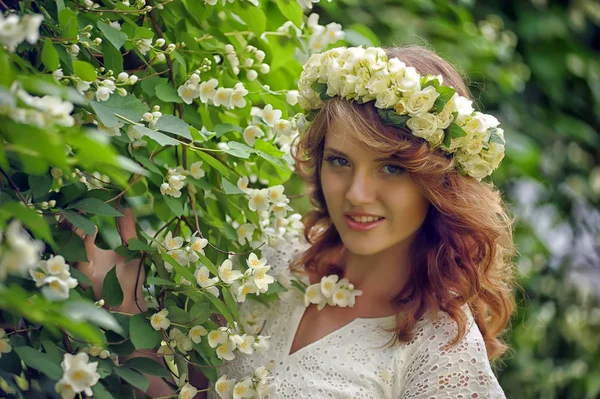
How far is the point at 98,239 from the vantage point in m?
1.45

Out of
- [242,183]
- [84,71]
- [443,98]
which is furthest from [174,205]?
[443,98]

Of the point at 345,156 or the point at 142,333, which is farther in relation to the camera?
the point at 345,156

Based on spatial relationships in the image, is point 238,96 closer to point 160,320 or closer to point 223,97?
point 223,97

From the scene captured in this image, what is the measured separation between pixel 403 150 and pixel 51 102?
902 millimetres

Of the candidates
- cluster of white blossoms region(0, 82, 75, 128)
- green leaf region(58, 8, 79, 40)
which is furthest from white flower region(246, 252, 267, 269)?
cluster of white blossoms region(0, 82, 75, 128)

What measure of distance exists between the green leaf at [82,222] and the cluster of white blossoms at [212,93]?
39 cm

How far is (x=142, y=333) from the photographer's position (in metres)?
1.33

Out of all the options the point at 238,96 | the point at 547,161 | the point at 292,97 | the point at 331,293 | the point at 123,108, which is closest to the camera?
the point at 123,108

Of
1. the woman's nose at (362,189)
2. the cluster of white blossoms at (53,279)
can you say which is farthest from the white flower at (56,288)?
the woman's nose at (362,189)

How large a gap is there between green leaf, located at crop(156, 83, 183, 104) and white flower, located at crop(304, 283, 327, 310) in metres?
0.65

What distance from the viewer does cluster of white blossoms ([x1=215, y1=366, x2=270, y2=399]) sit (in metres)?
1.58

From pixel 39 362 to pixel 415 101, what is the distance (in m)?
0.91

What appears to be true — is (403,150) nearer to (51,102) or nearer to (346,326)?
(346,326)

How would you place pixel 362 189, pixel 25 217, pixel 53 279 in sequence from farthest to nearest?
pixel 362 189
pixel 53 279
pixel 25 217
